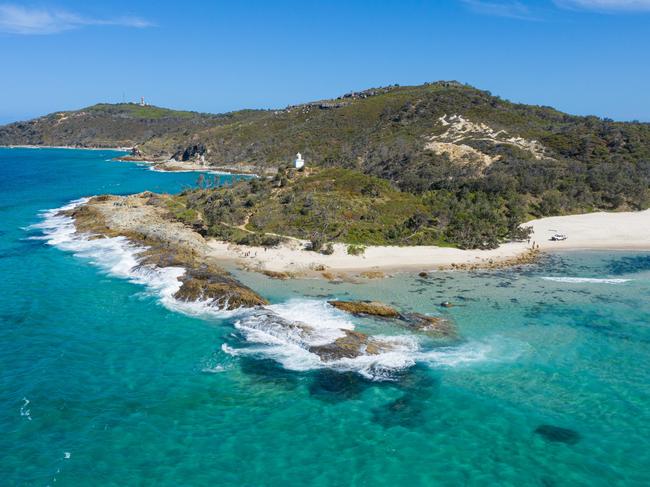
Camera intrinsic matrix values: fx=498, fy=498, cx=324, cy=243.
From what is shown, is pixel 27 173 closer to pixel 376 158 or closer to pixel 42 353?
pixel 376 158

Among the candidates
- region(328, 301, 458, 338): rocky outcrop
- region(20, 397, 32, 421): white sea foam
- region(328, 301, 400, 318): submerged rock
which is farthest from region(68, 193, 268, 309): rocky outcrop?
region(20, 397, 32, 421): white sea foam

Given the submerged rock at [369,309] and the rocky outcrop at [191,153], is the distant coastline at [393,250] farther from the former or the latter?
the rocky outcrop at [191,153]

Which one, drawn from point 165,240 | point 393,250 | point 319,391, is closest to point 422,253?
point 393,250

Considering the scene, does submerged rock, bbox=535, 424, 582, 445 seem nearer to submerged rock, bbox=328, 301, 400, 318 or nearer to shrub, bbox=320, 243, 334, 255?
submerged rock, bbox=328, 301, 400, 318

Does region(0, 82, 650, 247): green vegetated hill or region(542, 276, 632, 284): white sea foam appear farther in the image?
region(0, 82, 650, 247): green vegetated hill

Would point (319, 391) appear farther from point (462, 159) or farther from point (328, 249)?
point (462, 159)

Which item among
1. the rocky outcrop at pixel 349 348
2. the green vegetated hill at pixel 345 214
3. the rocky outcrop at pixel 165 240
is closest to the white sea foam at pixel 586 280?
the green vegetated hill at pixel 345 214
